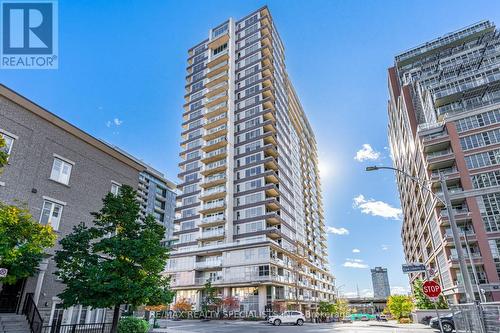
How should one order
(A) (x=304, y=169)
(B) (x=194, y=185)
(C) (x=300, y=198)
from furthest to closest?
(A) (x=304, y=169)
(C) (x=300, y=198)
(B) (x=194, y=185)

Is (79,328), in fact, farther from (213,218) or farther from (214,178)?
(214,178)

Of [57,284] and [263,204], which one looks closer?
[57,284]

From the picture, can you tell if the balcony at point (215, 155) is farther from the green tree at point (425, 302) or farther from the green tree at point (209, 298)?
the green tree at point (425, 302)

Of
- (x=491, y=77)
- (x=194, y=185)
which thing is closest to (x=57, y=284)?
(x=194, y=185)

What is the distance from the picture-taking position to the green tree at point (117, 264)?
51.6 ft

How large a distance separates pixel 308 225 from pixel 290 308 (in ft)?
107

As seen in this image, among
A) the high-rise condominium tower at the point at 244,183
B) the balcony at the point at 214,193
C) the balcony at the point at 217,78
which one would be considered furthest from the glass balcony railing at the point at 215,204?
the balcony at the point at 217,78

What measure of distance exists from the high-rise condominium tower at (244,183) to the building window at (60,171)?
38.7 m

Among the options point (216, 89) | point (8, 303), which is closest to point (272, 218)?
point (216, 89)

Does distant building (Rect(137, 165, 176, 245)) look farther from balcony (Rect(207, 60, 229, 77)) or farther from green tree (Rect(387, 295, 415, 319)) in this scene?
green tree (Rect(387, 295, 415, 319))

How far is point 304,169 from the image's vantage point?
99.6m

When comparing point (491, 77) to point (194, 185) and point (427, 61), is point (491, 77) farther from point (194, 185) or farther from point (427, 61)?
point (194, 185)

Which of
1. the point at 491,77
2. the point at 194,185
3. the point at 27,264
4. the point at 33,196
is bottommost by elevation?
the point at 27,264

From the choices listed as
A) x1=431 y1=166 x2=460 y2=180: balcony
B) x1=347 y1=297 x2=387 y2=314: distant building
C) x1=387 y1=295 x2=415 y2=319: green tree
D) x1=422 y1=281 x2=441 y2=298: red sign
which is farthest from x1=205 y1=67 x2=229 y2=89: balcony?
x1=347 y1=297 x2=387 y2=314: distant building
